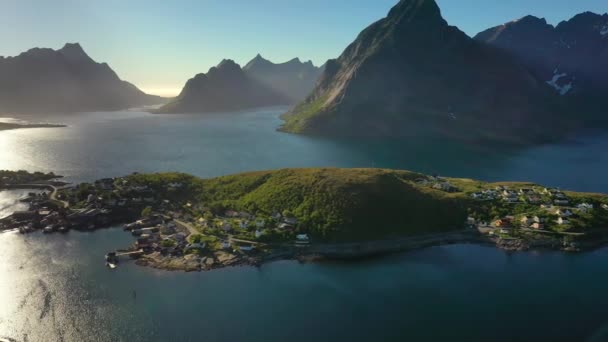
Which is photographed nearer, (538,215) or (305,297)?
(305,297)

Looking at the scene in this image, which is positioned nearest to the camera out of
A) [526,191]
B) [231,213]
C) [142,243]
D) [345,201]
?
[142,243]

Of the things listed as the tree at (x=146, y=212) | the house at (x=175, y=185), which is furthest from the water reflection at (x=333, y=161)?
the tree at (x=146, y=212)

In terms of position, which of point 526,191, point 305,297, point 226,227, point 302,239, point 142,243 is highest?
point 526,191

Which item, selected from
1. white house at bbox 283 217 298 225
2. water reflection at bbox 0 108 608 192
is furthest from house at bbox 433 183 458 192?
water reflection at bbox 0 108 608 192

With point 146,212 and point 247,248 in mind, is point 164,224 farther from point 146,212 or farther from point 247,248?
point 247,248

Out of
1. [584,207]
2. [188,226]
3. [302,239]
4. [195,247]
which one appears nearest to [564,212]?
[584,207]

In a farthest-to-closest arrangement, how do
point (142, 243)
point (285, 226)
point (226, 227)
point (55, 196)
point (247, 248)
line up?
point (55, 196), point (226, 227), point (285, 226), point (142, 243), point (247, 248)

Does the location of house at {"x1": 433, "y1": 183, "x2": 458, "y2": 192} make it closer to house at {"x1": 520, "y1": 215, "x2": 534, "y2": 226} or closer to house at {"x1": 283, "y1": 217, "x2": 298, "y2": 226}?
house at {"x1": 520, "y1": 215, "x2": 534, "y2": 226}

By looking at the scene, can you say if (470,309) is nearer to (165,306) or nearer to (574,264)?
(574,264)

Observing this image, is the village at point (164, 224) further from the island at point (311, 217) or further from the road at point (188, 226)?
the island at point (311, 217)
